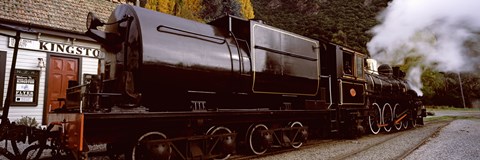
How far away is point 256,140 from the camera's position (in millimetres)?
6383

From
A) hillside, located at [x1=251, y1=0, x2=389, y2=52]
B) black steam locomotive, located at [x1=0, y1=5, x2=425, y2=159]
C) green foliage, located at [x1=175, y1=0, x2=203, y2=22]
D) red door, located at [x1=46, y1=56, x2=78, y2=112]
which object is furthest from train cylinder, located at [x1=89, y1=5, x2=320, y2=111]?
hillside, located at [x1=251, y1=0, x2=389, y2=52]

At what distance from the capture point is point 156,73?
467 cm

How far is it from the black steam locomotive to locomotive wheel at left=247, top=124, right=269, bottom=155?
0.06ft

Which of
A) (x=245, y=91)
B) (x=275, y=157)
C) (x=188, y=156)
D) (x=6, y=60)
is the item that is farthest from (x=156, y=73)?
(x=6, y=60)

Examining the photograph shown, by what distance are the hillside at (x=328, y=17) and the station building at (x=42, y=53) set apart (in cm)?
2985

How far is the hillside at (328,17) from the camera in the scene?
140 feet

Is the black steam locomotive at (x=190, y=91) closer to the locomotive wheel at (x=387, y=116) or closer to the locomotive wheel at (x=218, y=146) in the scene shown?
the locomotive wheel at (x=218, y=146)

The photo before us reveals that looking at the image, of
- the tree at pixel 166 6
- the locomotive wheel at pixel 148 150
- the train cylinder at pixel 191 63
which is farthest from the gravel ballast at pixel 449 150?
the tree at pixel 166 6

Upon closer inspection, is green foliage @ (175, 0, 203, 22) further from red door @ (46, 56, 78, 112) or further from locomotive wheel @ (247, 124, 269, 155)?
locomotive wheel @ (247, 124, 269, 155)

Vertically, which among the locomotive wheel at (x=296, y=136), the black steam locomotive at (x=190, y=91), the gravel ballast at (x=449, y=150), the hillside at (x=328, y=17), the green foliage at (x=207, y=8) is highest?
the hillside at (x=328, y=17)

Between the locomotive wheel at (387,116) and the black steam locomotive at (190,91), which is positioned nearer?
the black steam locomotive at (190,91)

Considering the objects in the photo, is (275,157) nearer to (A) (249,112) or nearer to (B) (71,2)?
(A) (249,112)

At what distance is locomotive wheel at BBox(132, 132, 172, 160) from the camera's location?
14.7ft

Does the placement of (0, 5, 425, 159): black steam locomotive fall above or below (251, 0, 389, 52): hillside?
below
